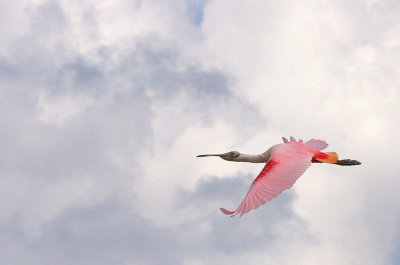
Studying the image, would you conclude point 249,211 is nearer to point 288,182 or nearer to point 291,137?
point 288,182

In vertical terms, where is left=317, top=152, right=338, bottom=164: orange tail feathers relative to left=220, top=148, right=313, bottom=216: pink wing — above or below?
above

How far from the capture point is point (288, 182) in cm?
2895

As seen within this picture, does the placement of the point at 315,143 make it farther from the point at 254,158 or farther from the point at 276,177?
the point at 276,177

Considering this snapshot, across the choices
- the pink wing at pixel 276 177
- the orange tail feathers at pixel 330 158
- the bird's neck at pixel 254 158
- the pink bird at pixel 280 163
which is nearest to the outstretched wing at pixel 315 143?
the pink bird at pixel 280 163

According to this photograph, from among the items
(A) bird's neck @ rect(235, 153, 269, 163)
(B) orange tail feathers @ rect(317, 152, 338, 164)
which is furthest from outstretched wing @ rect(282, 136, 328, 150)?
(A) bird's neck @ rect(235, 153, 269, 163)

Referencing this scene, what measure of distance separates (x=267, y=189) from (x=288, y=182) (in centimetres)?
99

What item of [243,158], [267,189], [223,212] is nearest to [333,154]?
[243,158]

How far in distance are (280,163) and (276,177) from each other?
1302 mm

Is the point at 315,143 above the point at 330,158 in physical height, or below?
above

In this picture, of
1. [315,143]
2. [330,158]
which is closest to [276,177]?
[330,158]

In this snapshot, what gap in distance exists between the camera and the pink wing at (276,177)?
2747cm

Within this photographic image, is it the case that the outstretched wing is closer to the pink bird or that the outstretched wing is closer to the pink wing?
the pink bird

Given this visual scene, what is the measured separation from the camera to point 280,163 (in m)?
30.5

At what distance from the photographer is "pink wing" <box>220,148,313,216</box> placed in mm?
27469
